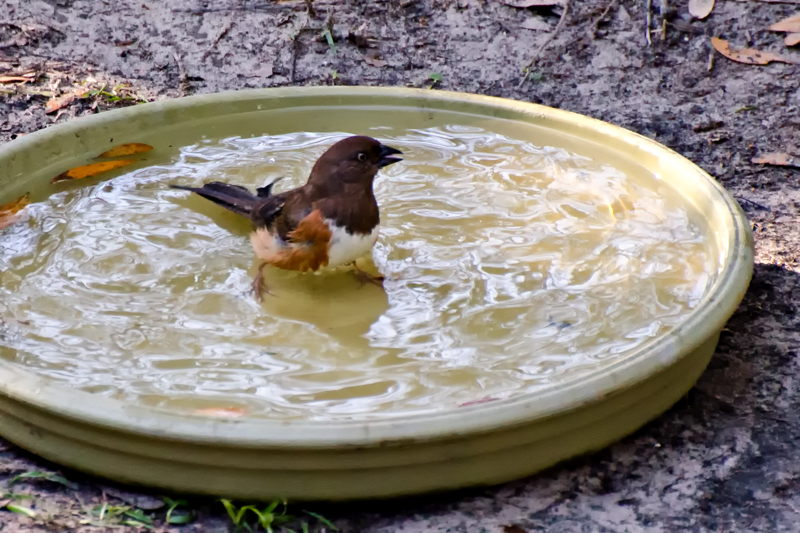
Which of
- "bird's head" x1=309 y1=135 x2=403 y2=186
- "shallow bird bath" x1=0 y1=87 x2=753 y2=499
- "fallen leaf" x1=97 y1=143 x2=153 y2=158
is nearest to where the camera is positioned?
"shallow bird bath" x1=0 y1=87 x2=753 y2=499

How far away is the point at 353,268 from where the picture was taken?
12.5 feet

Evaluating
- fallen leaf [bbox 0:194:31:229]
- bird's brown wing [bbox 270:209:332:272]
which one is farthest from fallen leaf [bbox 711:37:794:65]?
fallen leaf [bbox 0:194:31:229]

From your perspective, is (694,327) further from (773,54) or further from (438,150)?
(773,54)

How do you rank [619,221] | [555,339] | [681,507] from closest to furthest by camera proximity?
[681,507] < [555,339] < [619,221]

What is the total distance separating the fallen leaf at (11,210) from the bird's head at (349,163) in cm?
147

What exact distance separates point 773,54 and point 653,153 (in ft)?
8.41

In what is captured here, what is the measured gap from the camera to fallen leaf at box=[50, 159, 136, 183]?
4.35 metres

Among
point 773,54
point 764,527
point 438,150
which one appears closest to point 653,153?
point 438,150

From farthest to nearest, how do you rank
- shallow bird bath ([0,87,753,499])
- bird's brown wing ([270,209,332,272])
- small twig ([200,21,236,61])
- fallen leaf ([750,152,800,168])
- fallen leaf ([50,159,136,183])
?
small twig ([200,21,236,61])
fallen leaf ([750,152,800,168])
fallen leaf ([50,159,136,183])
bird's brown wing ([270,209,332,272])
shallow bird bath ([0,87,753,499])

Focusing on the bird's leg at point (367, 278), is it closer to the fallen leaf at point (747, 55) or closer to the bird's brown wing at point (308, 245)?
the bird's brown wing at point (308, 245)

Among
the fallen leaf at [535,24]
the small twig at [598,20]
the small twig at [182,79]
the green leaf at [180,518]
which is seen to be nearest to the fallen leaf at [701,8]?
the small twig at [598,20]

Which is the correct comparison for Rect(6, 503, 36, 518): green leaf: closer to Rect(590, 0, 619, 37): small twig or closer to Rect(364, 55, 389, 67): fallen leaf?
Rect(364, 55, 389, 67): fallen leaf

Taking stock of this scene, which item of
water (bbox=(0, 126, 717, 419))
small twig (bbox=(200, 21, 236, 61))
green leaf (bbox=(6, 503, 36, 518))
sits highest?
small twig (bbox=(200, 21, 236, 61))

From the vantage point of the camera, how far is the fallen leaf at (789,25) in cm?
630
